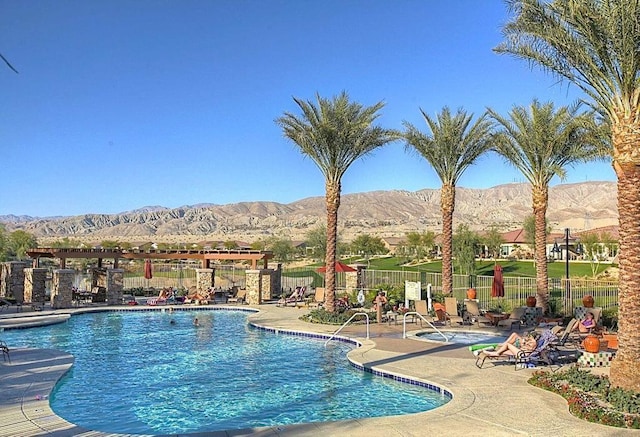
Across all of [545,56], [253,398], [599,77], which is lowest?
[253,398]

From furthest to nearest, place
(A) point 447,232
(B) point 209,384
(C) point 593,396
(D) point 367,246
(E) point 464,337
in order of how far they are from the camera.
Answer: (D) point 367,246, (A) point 447,232, (E) point 464,337, (B) point 209,384, (C) point 593,396

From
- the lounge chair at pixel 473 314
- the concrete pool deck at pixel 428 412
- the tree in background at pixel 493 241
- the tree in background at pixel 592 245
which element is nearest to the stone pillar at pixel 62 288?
the concrete pool deck at pixel 428 412

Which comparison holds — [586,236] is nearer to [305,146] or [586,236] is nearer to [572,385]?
[305,146]

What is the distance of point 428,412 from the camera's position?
8820mm

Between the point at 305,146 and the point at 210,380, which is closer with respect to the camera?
the point at 210,380

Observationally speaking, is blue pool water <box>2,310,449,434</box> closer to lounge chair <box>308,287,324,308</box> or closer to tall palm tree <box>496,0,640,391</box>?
tall palm tree <box>496,0,640,391</box>

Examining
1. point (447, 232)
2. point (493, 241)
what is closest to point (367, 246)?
point (493, 241)

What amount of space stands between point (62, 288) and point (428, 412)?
71.5 ft

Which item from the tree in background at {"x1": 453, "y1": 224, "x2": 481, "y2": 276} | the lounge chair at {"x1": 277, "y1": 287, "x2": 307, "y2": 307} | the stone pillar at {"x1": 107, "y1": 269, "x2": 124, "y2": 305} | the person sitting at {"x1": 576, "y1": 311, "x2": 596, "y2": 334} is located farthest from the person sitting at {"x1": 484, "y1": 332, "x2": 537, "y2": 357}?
the tree in background at {"x1": 453, "y1": 224, "x2": 481, "y2": 276}

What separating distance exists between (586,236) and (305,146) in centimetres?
4737

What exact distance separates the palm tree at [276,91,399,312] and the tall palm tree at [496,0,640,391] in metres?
10.9

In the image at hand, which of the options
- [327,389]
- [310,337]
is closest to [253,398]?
[327,389]

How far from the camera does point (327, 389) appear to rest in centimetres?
1142

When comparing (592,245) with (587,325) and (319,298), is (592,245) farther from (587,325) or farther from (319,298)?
(587,325)
